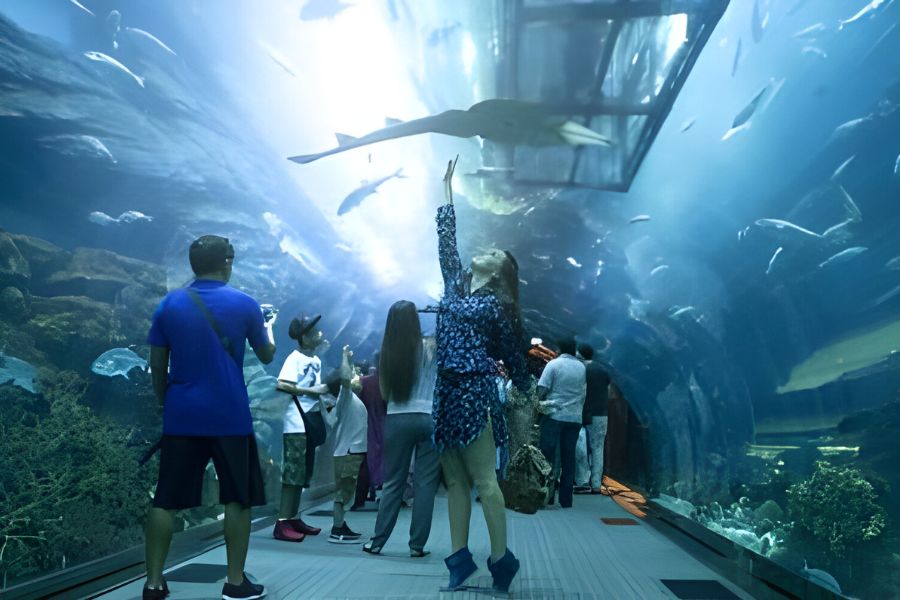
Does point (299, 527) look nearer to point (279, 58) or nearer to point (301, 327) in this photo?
point (301, 327)

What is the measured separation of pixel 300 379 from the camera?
6.14m

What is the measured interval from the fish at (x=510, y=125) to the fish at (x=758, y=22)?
206cm

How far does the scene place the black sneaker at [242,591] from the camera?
3.76 metres

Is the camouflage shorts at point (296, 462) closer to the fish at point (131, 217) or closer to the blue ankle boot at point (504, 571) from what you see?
the blue ankle boot at point (504, 571)

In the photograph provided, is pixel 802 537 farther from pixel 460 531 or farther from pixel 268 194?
pixel 268 194

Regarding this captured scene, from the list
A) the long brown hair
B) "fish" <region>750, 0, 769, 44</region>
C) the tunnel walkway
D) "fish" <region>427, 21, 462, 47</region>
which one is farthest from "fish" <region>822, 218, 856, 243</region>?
"fish" <region>427, 21, 462, 47</region>

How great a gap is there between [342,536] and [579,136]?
4.78m

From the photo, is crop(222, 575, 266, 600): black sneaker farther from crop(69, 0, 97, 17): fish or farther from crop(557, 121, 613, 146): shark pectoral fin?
crop(69, 0, 97, 17): fish

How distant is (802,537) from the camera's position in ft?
19.0

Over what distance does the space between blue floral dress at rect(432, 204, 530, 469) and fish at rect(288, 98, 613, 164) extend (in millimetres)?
4262

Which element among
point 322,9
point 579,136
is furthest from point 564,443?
point 322,9

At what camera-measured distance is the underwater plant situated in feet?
16.2

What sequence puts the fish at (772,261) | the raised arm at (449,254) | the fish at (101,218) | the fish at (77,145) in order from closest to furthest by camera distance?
the raised arm at (449,254) < the fish at (772,261) < the fish at (77,145) < the fish at (101,218)

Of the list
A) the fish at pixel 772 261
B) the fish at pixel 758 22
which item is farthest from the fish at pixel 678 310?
the fish at pixel 758 22
